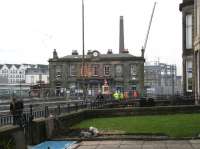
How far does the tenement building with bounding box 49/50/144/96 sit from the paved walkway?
96.2 metres

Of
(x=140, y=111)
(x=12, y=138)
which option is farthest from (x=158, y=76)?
(x=12, y=138)

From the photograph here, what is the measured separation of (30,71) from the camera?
175 meters

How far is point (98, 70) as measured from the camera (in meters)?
125

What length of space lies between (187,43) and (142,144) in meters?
35.3

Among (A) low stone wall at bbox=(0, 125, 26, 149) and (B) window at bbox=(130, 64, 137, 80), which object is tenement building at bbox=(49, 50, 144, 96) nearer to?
(B) window at bbox=(130, 64, 137, 80)

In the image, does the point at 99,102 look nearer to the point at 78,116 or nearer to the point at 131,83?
the point at 78,116

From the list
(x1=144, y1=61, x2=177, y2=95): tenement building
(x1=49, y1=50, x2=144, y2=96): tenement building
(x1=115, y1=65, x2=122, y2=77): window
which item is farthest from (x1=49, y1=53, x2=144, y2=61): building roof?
(x1=144, y1=61, x2=177, y2=95): tenement building

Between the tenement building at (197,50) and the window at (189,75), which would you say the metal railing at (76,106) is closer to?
the tenement building at (197,50)

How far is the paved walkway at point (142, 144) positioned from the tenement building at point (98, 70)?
9615 centimetres

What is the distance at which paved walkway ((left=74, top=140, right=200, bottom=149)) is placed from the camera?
67.3 feet

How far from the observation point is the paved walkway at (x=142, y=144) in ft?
67.3

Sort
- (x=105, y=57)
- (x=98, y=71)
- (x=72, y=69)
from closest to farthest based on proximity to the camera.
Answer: (x=72, y=69) < (x=105, y=57) < (x=98, y=71)

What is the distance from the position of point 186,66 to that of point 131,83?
67.1 metres

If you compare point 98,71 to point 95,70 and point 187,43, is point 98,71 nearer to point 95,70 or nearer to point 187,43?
point 95,70
